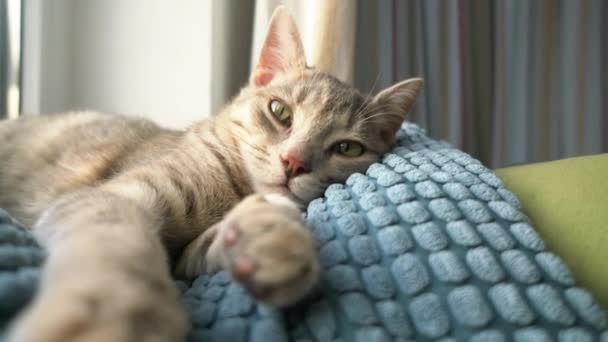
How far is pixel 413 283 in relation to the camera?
2.06 ft

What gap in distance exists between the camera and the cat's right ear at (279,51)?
4.09 ft

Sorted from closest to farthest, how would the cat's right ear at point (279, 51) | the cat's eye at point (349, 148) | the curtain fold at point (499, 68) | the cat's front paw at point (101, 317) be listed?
the cat's front paw at point (101, 317)
the cat's eye at point (349, 148)
the cat's right ear at point (279, 51)
the curtain fold at point (499, 68)

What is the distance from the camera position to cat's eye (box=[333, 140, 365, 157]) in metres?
1.11

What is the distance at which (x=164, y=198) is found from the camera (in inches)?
37.4

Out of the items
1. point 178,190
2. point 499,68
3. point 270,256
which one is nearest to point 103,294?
point 270,256

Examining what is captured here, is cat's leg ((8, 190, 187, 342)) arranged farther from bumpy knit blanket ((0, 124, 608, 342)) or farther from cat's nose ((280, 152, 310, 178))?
cat's nose ((280, 152, 310, 178))

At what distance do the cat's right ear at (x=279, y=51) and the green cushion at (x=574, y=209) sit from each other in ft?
1.98

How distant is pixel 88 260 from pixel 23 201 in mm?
845

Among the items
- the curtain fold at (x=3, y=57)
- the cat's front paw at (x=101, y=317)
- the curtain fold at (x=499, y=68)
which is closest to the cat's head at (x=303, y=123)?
the cat's front paw at (x=101, y=317)

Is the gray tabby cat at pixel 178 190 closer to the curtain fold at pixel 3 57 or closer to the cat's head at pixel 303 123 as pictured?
the cat's head at pixel 303 123

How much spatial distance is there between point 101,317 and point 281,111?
83 centimetres

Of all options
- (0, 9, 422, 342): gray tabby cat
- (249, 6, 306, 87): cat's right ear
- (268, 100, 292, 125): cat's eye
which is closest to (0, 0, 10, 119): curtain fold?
(0, 9, 422, 342): gray tabby cat

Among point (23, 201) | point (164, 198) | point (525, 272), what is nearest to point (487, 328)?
point (525, 272)

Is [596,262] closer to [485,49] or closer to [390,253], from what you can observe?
[390,253]
